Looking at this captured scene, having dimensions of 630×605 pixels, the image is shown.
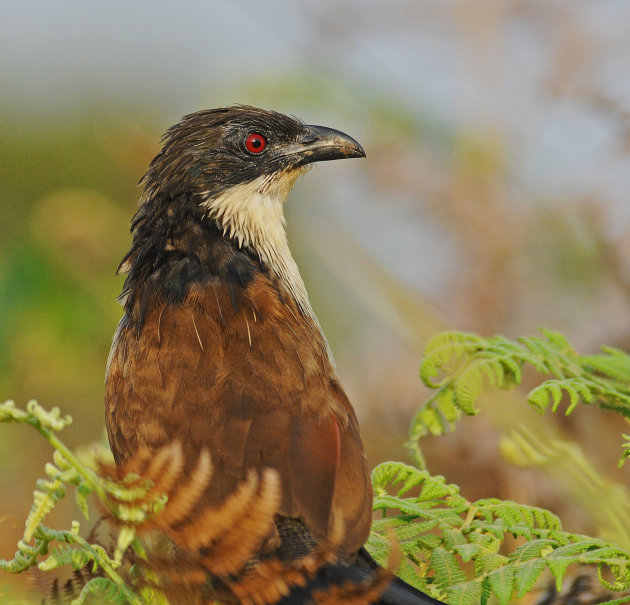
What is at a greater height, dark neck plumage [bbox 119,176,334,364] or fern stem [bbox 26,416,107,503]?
dark neck plumage [bbox 119,176,334,364]

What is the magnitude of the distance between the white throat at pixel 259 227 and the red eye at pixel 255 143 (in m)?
0.12

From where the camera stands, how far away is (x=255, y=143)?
3924 mm

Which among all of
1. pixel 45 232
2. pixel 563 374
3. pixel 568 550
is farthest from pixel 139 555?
pixel 45 232

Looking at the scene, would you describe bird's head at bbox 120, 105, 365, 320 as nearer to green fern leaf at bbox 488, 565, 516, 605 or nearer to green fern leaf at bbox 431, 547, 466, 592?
green fern leaf at bbox 431, 547, 466, 592

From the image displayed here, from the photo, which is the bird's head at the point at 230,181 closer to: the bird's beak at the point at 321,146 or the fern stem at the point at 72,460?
the bird's beak at the point at 321,146

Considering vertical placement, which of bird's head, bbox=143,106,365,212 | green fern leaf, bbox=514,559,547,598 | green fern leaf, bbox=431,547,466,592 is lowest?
green fern leaf, bbox=431,547,466,592

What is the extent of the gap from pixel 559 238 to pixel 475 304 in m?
0.91

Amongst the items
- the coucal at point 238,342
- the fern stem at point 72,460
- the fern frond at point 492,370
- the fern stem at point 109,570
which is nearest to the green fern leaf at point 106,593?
the fern stem at point 109,570

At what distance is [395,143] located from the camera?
17.9ft

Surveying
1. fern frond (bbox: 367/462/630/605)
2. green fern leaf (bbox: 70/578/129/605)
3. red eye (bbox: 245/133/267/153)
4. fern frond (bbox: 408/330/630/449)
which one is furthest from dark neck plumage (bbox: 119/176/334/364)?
green fern leaf (bbox: 70/578/129/605)

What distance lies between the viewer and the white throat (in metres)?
3.70

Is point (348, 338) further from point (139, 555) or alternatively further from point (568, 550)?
point (139, 555)

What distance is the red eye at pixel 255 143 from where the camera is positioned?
3.90 metres

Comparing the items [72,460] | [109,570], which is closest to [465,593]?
[109,570]
